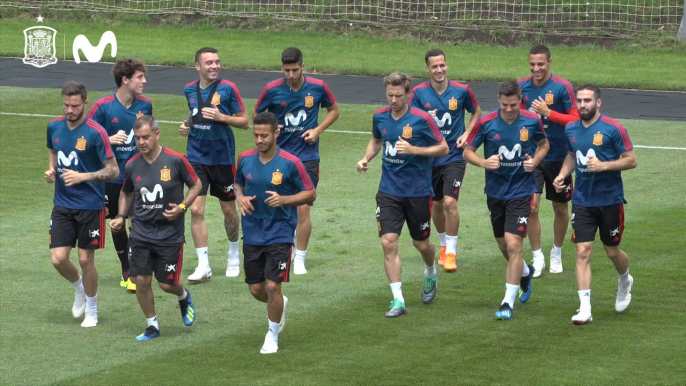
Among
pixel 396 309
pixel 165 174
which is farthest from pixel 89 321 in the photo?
pixel 396 309

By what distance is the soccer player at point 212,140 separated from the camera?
12.7 meters

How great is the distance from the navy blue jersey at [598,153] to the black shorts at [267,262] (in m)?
2.94

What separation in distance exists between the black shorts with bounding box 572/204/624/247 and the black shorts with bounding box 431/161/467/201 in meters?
2.41

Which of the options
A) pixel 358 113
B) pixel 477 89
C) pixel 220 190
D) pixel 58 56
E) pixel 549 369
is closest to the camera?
pixel 549 369

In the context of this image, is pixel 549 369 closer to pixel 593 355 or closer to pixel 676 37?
pixel 593 355

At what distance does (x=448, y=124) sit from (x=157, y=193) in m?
4.16

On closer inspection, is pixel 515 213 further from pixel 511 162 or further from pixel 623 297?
pixel 623 297

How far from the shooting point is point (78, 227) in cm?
1096

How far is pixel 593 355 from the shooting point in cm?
982

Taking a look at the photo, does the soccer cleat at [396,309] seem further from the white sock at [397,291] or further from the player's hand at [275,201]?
the player's hand at [275,201]

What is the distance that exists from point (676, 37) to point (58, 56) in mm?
18213

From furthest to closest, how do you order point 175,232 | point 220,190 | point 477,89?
point 477,89 < point 220,190 < point 175,232

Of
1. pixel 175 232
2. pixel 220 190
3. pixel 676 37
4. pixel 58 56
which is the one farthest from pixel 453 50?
pixel 175 232

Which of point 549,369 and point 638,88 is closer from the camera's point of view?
point 549,369
